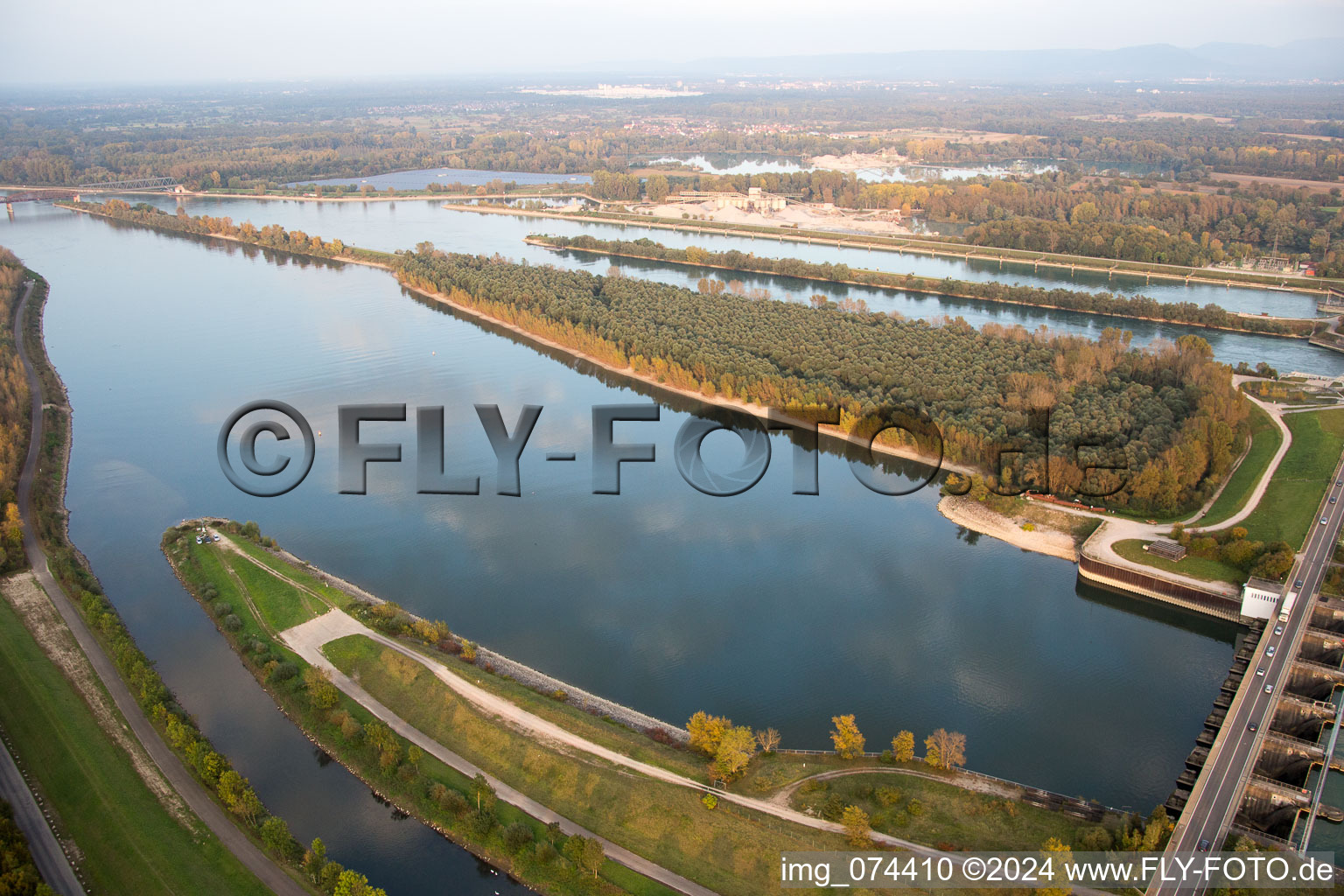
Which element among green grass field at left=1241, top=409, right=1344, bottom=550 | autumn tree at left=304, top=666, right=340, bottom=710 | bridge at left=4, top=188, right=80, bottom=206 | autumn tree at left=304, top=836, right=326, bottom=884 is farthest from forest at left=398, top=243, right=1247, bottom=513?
bridge at left=4, top=188, right=80, bottom=206

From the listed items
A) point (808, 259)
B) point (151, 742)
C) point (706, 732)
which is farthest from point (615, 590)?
point (808, 259)

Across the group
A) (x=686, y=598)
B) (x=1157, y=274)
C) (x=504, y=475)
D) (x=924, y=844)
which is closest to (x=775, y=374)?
(x=504, y=475)

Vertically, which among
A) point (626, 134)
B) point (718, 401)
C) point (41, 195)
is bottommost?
point (718, 401)

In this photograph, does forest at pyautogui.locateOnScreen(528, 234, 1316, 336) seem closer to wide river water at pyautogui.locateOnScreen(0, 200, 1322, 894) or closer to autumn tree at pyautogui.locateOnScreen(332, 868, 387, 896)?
wide river water at pyautogui.locateOnScreen(0, 200, 1322, 894)

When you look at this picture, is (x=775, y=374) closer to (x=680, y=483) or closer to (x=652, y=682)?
(x=680, y=483)

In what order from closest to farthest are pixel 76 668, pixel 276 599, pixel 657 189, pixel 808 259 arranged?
pixel 76 668 < pixel 276 599 < pixel 808 259 < pixel 657 189

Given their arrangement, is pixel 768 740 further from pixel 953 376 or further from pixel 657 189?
pixel 657 189
